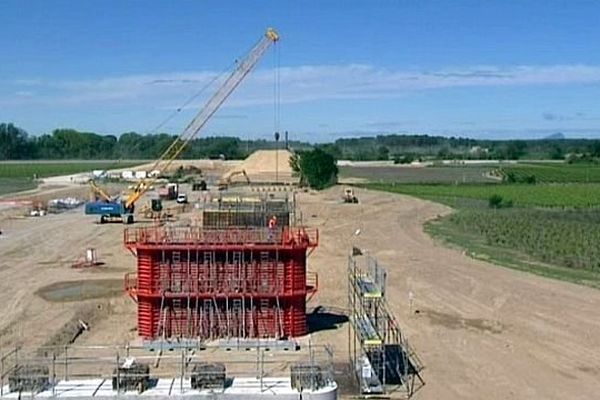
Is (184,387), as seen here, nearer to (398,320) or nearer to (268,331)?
(268,331)

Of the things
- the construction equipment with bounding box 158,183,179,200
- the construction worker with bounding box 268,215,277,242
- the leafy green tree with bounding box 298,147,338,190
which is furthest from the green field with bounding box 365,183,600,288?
the construction equipment with bounding box 158,183,179,200

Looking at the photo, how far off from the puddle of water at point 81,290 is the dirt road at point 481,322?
9204 mm

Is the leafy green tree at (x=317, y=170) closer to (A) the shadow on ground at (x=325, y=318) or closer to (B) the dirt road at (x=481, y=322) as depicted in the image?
(B) the dirt road at (x=481, y=322)

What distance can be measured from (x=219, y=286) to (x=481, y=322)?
34.6 feet

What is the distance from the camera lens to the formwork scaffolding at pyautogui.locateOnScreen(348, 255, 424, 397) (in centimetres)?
2592

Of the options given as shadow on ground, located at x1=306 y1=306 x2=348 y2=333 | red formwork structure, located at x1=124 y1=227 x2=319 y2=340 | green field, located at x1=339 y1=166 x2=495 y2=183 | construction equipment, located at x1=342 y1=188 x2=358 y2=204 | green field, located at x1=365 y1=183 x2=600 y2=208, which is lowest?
green field, located at x1=339 y1=166 x2=495 y2=183

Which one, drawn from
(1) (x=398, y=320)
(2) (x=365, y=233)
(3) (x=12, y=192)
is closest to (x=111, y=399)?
(1) (x=398, y=320)

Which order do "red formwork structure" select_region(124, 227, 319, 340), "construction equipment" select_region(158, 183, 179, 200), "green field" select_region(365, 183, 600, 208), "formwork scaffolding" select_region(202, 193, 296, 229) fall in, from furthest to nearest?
"green field" select_region(365, 183, 600, 208), "construction equipment" select_region(158, 183, 179, 200), "formwork scaffolding" select_region(202, 193, 296, 229), "red formwork structure" select_region(124, 227, 319, 340)

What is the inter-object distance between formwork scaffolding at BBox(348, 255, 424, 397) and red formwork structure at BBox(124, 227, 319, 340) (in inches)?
90.0

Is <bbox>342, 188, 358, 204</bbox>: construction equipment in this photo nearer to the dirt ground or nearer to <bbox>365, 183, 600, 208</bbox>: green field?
<bbox>365, 183, 600, 208</bbox>: green field

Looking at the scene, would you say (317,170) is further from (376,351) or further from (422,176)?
(376,351)

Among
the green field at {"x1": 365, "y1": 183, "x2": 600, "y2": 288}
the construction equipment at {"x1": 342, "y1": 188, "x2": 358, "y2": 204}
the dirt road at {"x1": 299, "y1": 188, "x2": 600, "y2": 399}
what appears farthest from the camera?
the construction equipment at {"x1": 342, "y1": 188, "x2": 358, "y2": 204}

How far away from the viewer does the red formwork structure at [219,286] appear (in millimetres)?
30531

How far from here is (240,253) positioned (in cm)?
3062
